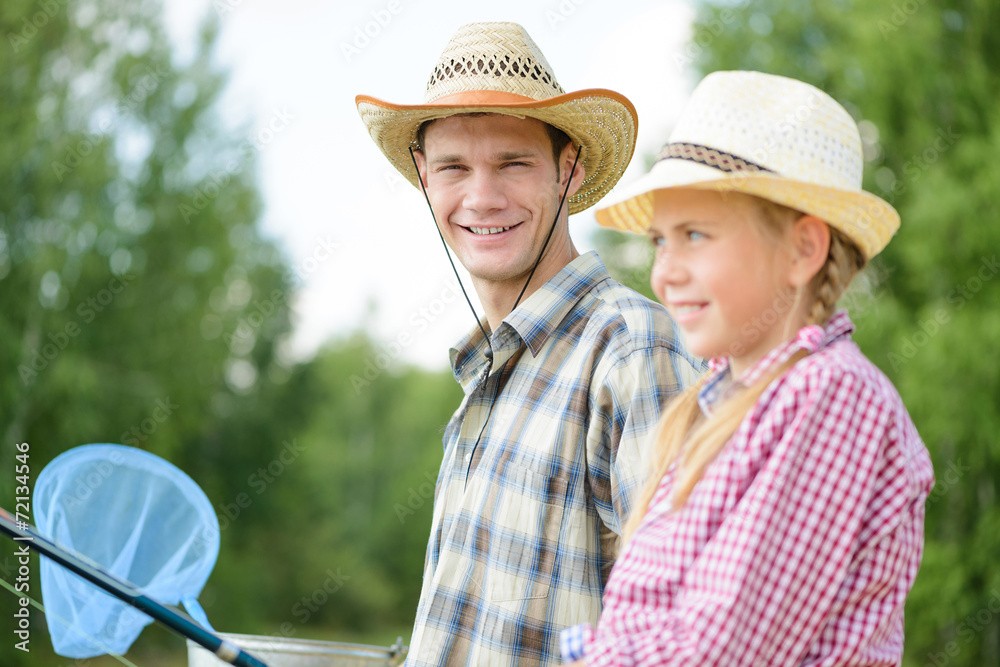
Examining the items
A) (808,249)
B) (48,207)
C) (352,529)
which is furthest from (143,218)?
(352,529)

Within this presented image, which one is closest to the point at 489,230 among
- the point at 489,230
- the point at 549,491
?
the point at 489,230

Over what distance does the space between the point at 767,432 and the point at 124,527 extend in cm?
164

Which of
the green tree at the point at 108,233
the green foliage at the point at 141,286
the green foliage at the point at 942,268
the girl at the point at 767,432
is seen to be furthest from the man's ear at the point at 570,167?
the green tree at the point at 108,233

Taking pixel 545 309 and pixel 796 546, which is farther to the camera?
pixel 545 309

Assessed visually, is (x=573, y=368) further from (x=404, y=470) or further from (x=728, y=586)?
(x=404, y=470)

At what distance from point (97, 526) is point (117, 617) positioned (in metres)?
0.26

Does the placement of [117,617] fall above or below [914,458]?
below

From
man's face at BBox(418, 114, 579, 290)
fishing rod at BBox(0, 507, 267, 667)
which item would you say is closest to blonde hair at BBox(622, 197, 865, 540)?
fishing rod at BBox(0, 507, 267, 667)

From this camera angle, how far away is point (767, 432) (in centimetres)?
111

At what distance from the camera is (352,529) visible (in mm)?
27281

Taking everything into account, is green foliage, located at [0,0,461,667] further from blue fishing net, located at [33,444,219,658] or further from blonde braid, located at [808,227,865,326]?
blonde braid, located at [808,227,865,326]

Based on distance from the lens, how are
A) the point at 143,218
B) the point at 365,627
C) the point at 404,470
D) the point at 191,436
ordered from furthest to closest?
the point at 404,470 → the point at 365,627 → the point at 191,436 → the point at 143,218

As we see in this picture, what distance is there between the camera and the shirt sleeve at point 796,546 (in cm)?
106

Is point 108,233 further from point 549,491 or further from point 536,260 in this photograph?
point 549,491
